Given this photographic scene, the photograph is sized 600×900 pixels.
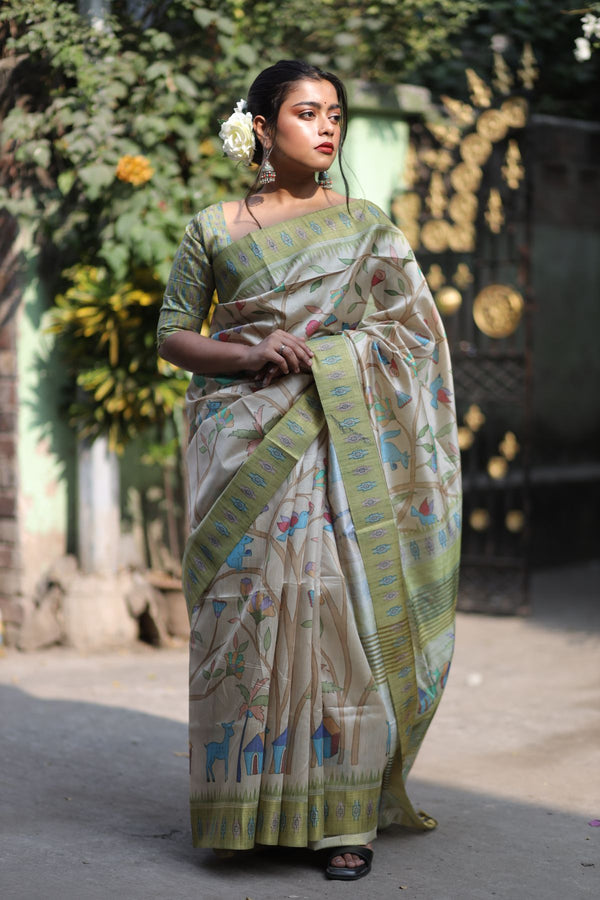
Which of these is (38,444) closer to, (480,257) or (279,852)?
(480,257)

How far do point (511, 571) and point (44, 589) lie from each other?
250cm

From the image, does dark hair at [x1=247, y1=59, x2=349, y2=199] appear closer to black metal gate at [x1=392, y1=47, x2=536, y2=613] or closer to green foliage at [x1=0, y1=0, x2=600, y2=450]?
green foliage at [x1=0, y1=0, x2=600, y2=450]

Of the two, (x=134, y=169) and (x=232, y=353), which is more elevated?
(x=134, y=169)

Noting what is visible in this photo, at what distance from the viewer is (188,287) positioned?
3102 millimetres

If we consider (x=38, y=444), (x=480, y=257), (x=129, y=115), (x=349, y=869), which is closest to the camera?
(x=349, y=869)

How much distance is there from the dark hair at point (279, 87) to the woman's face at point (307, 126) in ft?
0.07

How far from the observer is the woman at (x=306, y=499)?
2875 millimetres

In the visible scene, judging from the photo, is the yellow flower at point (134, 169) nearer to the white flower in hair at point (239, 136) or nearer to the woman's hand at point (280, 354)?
the white flower in hair at point (239, 136)

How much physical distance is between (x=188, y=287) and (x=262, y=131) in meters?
0.43

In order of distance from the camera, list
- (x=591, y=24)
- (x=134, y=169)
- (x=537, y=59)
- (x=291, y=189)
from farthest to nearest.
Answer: (x=537, y=59) < (x=134, y=169) < (x=591, y=24) < (x=291, y=189)

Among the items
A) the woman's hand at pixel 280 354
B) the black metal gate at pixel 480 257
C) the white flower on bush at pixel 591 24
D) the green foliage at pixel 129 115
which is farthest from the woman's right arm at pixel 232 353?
the black metal gate at pixel 480 257

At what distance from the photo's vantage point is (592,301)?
330 inches

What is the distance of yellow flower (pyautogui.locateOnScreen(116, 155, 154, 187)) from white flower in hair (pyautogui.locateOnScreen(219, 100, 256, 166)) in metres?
2.20

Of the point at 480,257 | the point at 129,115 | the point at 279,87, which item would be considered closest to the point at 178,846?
the point at 279,87
